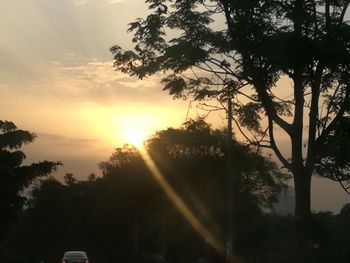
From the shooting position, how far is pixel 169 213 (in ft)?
217

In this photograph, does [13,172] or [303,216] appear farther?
[13,172]

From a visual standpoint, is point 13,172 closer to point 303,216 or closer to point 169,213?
point 169,213

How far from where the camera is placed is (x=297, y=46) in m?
18.5

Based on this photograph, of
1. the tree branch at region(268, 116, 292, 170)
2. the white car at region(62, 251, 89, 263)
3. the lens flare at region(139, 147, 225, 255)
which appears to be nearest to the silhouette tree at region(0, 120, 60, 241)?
the white car at region(62, 251, 89, 263)

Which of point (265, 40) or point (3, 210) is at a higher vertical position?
point (265, 40)

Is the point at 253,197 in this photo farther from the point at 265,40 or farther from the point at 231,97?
the point at 265,40

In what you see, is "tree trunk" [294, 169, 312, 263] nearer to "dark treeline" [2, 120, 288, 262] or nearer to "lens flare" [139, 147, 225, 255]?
"dark treeline" [2, 120, 288, 262]

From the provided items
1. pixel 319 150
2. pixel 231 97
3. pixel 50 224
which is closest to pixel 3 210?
pixel 231 97

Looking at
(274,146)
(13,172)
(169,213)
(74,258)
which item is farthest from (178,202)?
(274,146)

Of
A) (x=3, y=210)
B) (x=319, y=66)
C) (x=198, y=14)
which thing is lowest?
(x=3, y=210)

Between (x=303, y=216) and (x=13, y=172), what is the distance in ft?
99.0

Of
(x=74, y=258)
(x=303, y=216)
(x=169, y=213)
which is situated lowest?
(x=74, y=258)

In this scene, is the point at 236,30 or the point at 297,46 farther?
the point at 236,30

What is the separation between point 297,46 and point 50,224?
71.4 metres
